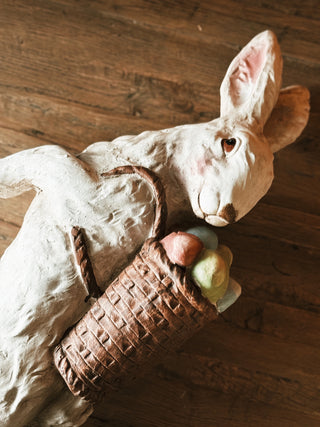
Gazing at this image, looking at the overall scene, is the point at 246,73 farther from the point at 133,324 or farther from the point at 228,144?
the point at 133,324

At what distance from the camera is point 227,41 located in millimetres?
1258

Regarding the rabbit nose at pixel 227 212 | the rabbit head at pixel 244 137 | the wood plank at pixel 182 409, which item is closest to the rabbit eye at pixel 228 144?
the rabbit head at pixel 244 137

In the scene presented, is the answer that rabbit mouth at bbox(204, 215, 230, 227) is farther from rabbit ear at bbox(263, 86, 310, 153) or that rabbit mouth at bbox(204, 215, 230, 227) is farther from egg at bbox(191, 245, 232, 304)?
rabbit ear at bbox(263, 86, 310, 153)

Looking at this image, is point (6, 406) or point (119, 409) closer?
point (6, 406)

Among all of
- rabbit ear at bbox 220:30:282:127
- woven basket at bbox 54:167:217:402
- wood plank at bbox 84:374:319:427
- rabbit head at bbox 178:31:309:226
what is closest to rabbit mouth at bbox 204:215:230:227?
rabbit head at bbox 178:31:309:226

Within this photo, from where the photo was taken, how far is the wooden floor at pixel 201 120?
45.2 inches

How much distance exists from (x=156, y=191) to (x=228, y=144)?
19cm

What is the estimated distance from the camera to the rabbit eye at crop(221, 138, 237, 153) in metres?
0.93

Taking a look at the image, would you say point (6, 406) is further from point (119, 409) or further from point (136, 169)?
point (136, 169)

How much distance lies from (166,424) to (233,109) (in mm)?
820

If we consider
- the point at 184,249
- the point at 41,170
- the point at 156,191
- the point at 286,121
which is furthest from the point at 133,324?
the point at 286,121

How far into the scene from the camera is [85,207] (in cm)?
93

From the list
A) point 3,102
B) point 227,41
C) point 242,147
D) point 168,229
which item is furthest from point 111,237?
point 227,41

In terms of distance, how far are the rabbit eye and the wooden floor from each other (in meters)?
0.32
